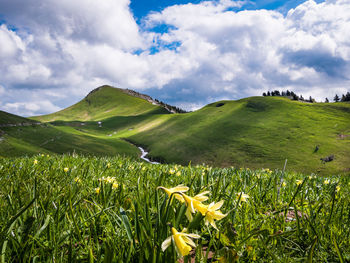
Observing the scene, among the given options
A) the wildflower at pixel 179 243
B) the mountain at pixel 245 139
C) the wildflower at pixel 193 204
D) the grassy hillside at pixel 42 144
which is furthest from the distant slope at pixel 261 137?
the wildflower at pixel 179 243

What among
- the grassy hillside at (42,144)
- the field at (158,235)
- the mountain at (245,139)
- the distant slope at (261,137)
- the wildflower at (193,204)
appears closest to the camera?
the wildflower at (193,204)

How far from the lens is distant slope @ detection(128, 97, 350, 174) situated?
52.2m

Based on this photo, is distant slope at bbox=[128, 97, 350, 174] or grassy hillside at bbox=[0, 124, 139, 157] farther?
distant slope at bbox=[128, 97, 350, 174]

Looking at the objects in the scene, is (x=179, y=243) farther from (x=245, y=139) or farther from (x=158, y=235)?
(x=245, y=139)

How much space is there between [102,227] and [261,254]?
161cm

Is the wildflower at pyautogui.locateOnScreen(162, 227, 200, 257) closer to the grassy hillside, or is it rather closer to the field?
the field

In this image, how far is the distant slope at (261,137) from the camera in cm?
5216

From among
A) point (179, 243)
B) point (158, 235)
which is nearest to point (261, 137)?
point (158, 235)

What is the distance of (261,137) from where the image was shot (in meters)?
64.8

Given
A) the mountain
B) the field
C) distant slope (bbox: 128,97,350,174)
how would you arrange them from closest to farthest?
the field → the mountain → distant slope (bbox: 128,97,350,174)

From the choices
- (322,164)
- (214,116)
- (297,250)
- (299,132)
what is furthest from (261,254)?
(214,116)

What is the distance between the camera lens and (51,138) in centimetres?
6438

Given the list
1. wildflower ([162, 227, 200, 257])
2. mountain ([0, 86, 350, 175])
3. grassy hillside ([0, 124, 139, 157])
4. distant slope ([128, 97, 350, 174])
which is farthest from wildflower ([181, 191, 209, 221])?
distant slope ([128, 97, 350, 174])

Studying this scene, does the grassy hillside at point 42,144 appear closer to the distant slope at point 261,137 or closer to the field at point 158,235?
the distant slope at point 261,137
